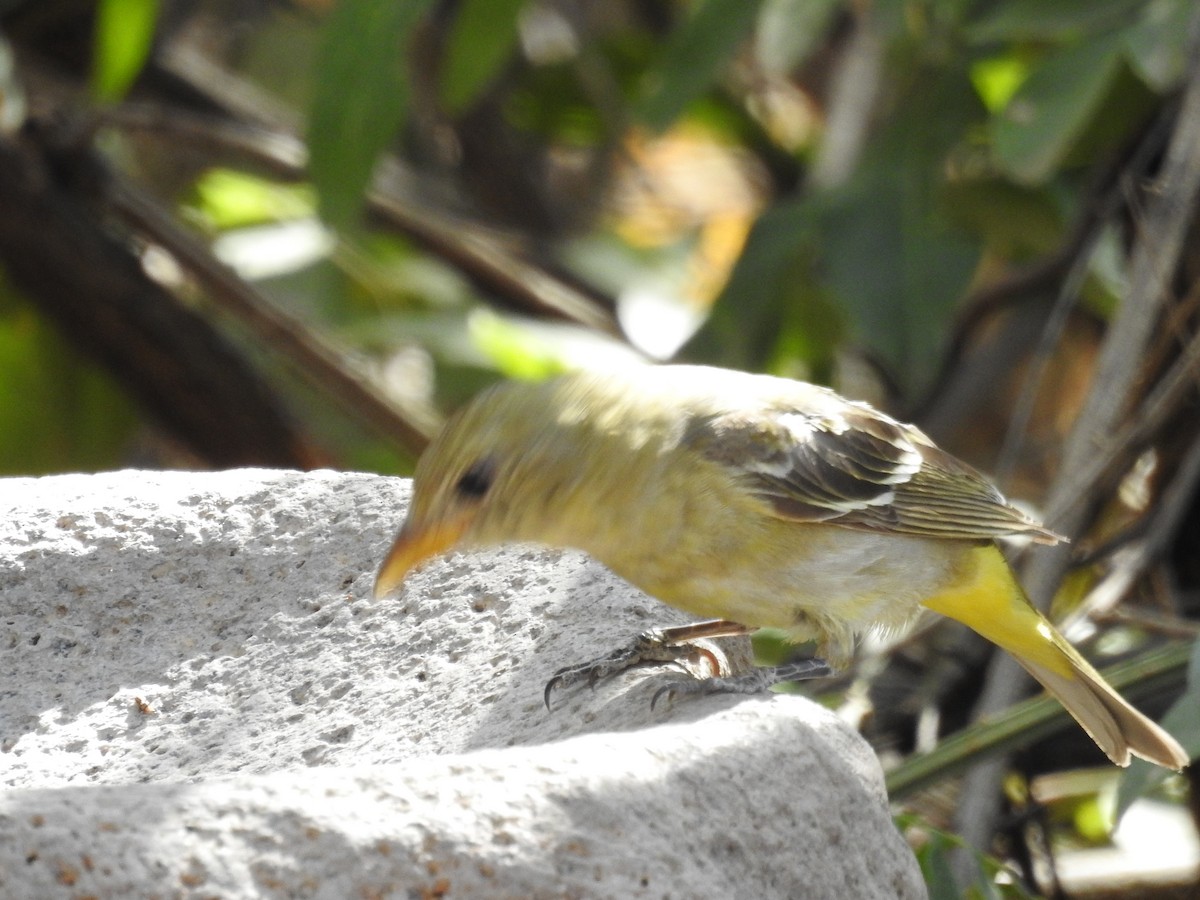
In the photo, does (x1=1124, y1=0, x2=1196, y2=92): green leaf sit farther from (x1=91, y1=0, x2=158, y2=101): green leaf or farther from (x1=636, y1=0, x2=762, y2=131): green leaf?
(x1=91, y1=0, x2=158, y2=101): green leaf

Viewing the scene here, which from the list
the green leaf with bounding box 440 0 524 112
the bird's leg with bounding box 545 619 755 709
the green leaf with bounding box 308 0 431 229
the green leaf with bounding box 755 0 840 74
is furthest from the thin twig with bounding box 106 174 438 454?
the bird's leg with bounding box 545 619 755 709

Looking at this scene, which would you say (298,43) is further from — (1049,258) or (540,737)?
(540,737)

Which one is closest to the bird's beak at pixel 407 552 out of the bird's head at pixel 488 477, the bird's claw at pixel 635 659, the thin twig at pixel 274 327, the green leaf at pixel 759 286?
the bird's head at pixel 488 477

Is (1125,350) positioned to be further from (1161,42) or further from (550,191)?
(550,191)

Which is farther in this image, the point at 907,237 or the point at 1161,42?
the point at 907,237

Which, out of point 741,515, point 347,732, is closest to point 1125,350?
point 741,515

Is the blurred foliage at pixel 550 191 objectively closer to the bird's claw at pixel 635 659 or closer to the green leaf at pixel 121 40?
the green leaf at pixel 121 40
